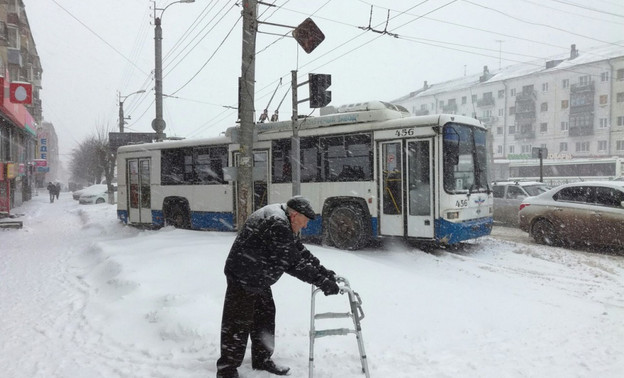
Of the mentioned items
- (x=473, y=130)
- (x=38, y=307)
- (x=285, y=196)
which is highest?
(x=473, y=130)

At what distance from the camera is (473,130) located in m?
10.3

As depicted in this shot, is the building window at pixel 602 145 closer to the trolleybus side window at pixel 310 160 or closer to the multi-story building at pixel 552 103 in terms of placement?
the multi-story building at pixel 552 103

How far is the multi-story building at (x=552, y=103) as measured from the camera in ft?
178

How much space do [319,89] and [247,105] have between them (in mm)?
1469

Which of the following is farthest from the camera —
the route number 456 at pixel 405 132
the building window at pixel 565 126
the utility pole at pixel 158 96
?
the building window at pixel 565 126

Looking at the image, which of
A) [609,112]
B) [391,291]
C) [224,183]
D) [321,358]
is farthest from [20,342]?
[609,112]

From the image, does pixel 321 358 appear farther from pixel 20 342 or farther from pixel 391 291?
pixel 20 342

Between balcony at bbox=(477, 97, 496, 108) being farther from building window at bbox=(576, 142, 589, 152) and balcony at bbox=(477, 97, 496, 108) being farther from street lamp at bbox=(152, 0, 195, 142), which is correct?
street lamp at bbox=(152, 0, 195, 142)

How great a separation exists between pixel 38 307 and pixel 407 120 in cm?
724

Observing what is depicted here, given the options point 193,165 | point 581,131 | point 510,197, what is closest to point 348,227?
point 193,165

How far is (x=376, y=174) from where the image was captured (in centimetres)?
1023

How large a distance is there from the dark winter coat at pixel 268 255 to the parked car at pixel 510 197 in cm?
1305

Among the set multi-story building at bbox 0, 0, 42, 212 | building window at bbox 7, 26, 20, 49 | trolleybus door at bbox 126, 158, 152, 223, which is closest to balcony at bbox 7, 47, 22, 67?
multi-story building at bbox 0, 0, 42, 212

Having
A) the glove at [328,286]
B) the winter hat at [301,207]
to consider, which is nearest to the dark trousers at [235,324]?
the glove at [328,286]
